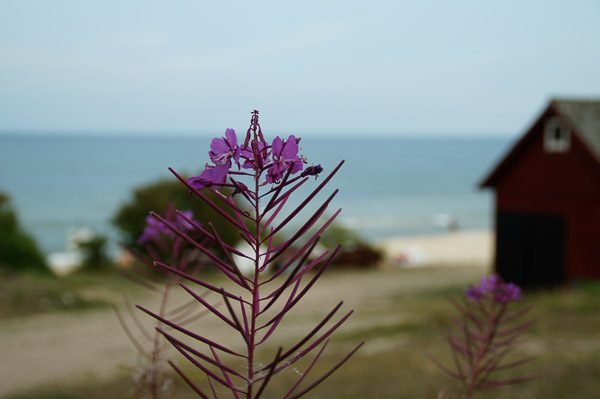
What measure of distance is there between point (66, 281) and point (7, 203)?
409 cm

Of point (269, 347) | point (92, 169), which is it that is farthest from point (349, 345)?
point (92, 169)

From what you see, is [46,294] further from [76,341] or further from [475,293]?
[475,293]

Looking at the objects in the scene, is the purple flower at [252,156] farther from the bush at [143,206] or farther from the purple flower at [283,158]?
the bush at [143,206]

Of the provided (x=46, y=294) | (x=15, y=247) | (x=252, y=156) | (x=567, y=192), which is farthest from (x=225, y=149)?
(x=15, y=247)

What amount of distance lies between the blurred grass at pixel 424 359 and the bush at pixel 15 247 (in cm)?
1218

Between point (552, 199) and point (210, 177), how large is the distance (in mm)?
21563

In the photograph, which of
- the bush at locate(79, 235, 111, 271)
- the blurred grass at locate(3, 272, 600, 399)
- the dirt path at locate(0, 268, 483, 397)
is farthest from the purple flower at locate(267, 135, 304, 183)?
Result: the bush at locate(79, 235, 111, 271)

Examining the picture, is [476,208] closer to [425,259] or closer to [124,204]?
[425,259]

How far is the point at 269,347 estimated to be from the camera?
14.7 metres

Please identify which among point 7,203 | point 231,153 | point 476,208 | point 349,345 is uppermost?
point 231,153

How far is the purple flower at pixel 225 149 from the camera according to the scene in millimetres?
781

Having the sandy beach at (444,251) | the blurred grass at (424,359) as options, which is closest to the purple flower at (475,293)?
the blurred grass at (424,359)

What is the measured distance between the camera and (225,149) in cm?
79

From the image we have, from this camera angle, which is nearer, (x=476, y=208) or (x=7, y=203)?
(x=7, y=203)
